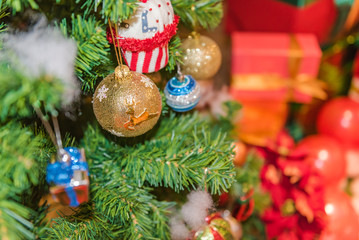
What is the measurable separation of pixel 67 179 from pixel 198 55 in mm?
294

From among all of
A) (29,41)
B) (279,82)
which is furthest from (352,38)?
(29,41)

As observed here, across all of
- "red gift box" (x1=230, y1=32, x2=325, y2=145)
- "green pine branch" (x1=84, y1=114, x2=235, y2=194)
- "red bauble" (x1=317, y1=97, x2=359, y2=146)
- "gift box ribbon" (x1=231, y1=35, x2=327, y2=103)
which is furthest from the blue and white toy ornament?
"red bauble" (x1=317, y1=97, x2=359, y2=146)

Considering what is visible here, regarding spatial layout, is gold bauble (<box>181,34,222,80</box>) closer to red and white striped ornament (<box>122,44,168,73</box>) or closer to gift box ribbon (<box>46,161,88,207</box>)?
red and white striped ornament (<box>122,44,168,73</box>)

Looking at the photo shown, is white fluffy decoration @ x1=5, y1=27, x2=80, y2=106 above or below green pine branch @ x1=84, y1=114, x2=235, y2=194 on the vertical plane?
above

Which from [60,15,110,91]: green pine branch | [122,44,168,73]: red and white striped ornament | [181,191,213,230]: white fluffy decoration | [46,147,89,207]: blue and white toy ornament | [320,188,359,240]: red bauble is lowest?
[320,188,359,240]: red bauble

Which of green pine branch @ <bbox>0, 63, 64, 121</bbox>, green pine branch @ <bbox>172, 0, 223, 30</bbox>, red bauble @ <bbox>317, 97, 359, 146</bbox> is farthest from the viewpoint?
red bauble @ <bbox>317, 97, 359, 146</bbox>

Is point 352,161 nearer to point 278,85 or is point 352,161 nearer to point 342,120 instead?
point 342,120

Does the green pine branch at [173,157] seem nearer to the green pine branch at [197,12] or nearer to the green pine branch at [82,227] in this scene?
the green pine branch at [82,227]

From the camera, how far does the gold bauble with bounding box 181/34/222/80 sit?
20.6 inches

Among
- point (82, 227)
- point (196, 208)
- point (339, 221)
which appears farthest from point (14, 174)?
point (339, 221)

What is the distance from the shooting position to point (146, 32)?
39cm

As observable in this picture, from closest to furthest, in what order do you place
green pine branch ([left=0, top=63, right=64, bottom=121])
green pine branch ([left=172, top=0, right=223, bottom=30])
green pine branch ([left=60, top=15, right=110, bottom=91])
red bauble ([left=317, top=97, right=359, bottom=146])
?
green pine branch ([left=0, top=63, right=64, bottom=121]) → green pine branch ([left=60, top=15, right=110, bottom=91]) → green pine branch ([left=172, top=0, right=223, bottom=30]) → red bauble ([left=317, top=97, right=359, bottom=146])

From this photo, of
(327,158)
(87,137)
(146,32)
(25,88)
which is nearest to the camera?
(25,88)

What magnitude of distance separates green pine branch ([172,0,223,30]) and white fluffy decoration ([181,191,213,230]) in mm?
282
